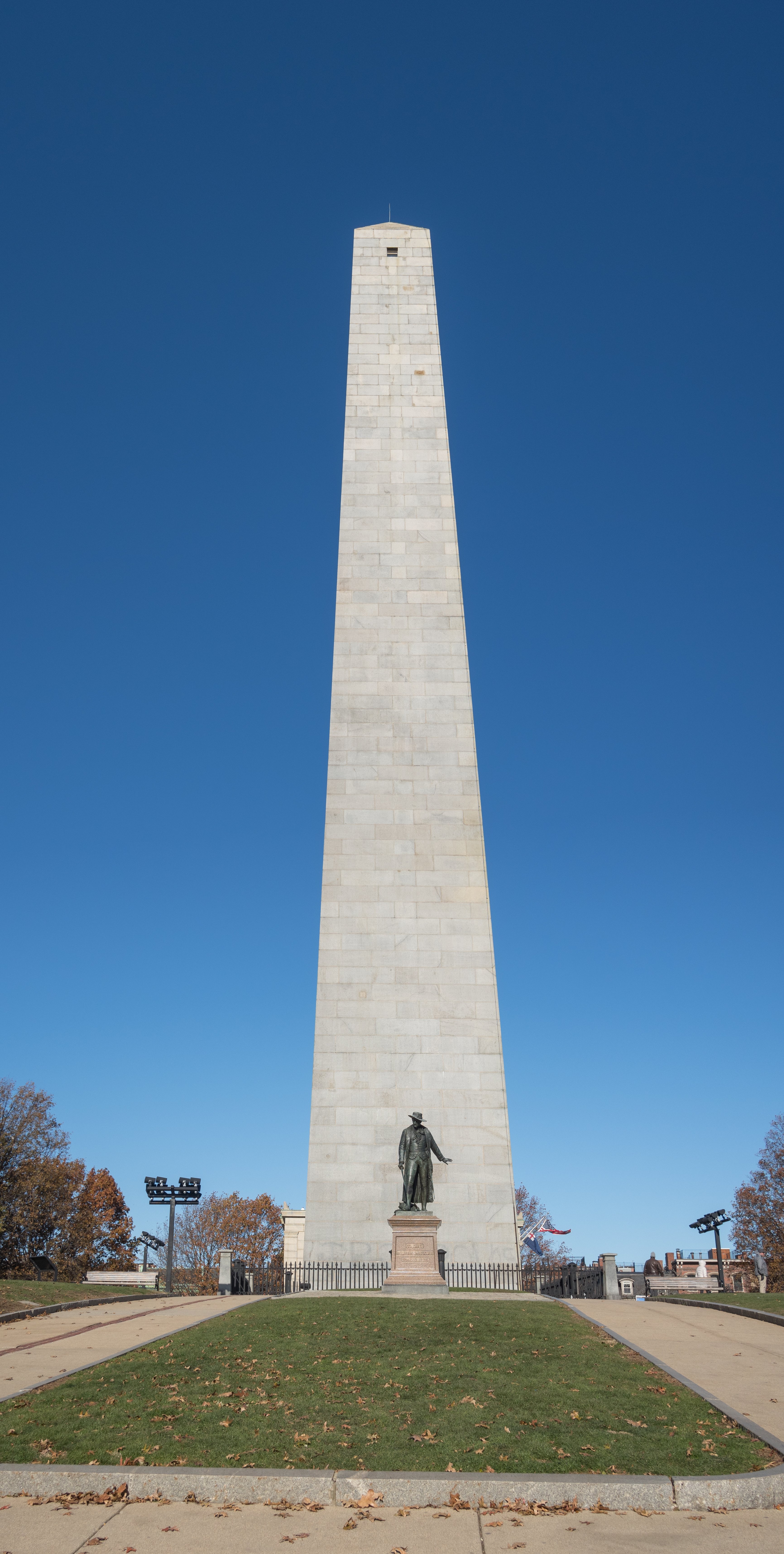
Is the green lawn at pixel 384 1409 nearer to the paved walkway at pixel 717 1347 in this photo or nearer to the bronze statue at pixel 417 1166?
the paved walkway at pixel 717 1347

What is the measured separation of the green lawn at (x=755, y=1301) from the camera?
815 inches

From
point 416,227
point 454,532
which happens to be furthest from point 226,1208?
point 416,227

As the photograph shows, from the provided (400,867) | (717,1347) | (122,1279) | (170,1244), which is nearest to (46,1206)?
(122,1279)

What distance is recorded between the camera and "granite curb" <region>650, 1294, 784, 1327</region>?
19062 millimetres

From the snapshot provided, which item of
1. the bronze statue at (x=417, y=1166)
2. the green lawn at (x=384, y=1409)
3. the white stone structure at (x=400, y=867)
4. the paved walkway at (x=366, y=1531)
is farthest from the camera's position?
the white stone structure at (x=400, y=867)

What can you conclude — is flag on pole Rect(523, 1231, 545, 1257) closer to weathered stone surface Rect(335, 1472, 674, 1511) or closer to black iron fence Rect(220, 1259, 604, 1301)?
black iron fence Rect(220, 1259, 604, 1301)

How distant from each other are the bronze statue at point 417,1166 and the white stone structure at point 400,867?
593cm

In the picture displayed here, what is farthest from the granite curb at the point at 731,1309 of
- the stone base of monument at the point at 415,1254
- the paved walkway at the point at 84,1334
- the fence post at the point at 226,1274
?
the fence post at the point at 226,1274

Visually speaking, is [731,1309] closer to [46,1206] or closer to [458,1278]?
[458,1278]

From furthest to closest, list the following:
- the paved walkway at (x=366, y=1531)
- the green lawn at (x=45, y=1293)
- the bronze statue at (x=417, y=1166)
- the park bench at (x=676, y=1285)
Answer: the park bench at (x=676, y=1285) < the bronze statue at (x=417, y=1166) < the green lawn at (x=45, y=1293) < the paved walkway at (x=366, y=1531)

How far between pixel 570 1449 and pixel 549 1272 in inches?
982

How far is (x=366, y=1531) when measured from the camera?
7516 mm

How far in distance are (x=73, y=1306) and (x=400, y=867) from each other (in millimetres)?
15512

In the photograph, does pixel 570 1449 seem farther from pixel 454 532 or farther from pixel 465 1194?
pixel 454 532
